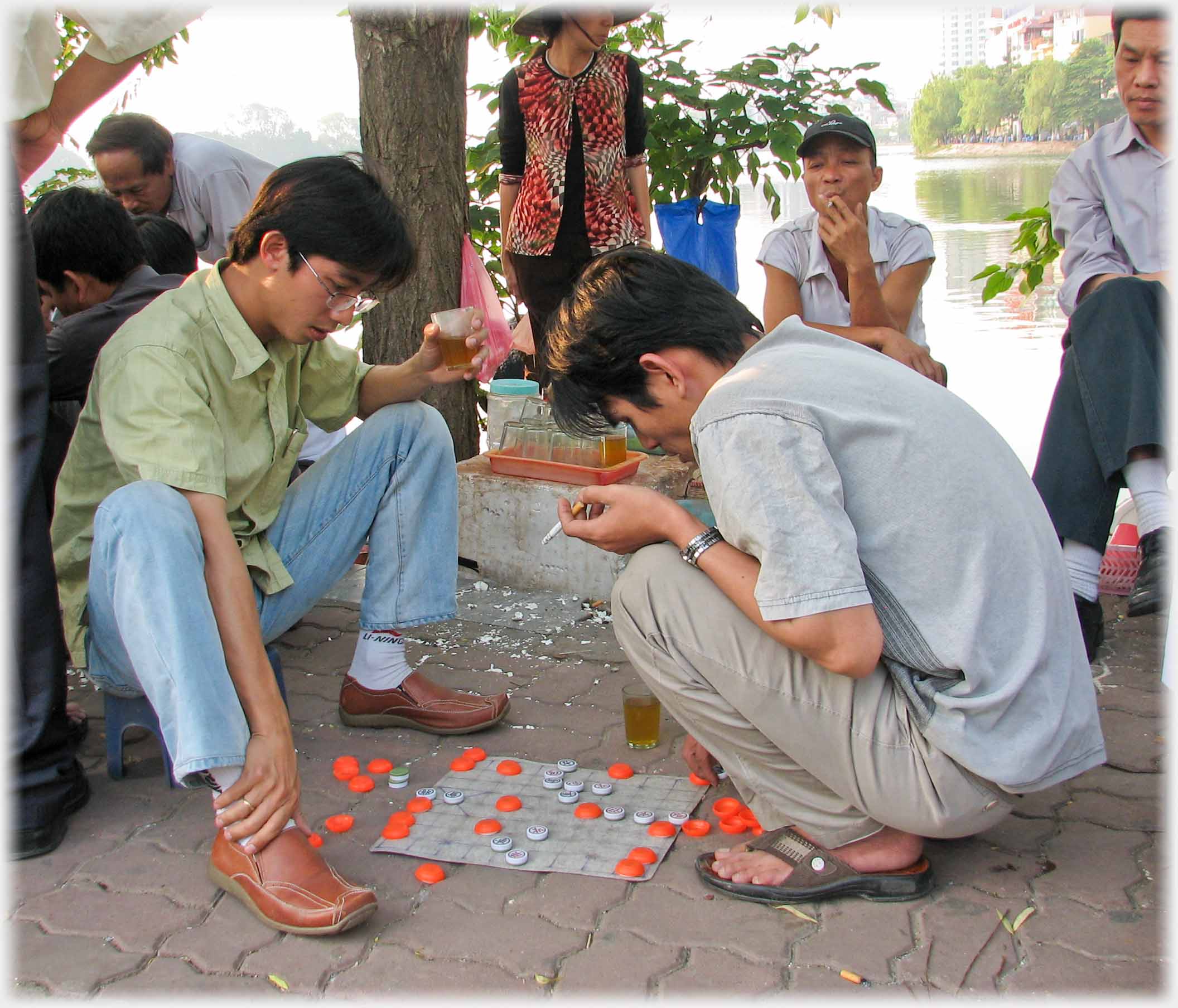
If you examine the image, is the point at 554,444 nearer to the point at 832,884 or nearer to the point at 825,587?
the point at 832,884

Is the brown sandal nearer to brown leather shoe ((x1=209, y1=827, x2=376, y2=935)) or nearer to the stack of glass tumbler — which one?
brown leather shoe ((x1=209, y1=827, x2=376, y2=935))

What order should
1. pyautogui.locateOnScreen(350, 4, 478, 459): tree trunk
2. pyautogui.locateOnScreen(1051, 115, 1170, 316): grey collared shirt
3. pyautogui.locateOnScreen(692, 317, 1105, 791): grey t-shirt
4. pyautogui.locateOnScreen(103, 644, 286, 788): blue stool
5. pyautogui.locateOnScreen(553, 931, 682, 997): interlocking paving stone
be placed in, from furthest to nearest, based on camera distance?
pyautogui.locateOnScreen(350, 4, 478, 459): tree trunk → pyautogui.locateOnScreen(1051, 115, 1170, 316): grey collared shirt → pyautogui.locateOnScreen(103, 644, 286, 788): blue stool → pyautogui.locateOnScreen(553, 931, 682, 997): interlocking paving stone → pyautogui.locateOnScreen(692, 317, 1105, 791): grey t-shirt

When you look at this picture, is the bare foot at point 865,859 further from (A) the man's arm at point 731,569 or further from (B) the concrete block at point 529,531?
(B) the concrete block at point 529,531

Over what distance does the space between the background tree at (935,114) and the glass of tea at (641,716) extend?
5401 mm

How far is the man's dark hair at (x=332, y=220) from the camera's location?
8.58 feet

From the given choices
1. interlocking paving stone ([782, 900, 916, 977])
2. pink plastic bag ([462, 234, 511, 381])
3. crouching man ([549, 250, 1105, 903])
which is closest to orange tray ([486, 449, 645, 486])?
pink plastic bag ([462, 234, 511, 381])

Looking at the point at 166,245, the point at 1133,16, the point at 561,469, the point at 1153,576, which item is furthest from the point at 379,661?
the point at 1133,16

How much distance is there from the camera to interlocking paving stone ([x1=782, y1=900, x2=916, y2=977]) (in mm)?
2068

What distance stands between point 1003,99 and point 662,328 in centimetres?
606

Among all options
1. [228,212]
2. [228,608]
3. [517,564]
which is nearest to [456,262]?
[228,212]

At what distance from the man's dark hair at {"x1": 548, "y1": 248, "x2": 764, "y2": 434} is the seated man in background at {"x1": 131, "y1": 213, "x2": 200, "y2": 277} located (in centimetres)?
213

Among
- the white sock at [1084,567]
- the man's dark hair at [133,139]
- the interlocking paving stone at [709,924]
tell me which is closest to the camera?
the interlocking paving stone at [709,924]

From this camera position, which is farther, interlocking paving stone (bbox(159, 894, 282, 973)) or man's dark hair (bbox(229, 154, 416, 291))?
man's dark hair (bbox(229, 154, 416, 291))

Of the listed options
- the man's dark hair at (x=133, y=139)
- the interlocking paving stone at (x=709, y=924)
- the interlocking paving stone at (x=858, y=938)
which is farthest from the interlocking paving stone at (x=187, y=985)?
the man's dark hair at (x=133, y=139)
